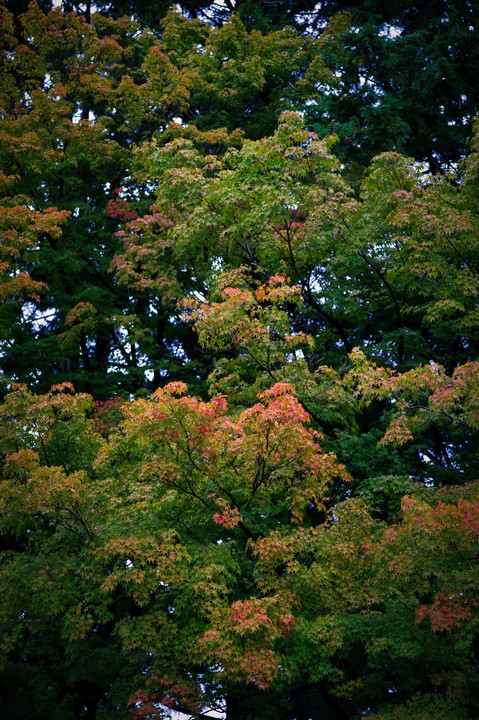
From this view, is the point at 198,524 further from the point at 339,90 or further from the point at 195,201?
the point at 339,90

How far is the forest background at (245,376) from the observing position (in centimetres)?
825

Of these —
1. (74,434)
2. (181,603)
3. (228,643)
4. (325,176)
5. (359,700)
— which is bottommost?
(359,700)

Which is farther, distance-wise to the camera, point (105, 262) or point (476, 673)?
point (105, 262)

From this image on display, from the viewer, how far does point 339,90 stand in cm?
1859

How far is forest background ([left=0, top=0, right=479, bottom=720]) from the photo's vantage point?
8.25 m

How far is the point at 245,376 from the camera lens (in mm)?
13875

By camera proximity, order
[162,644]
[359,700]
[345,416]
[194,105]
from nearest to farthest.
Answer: [162,644] → [359,700] → [345,416] → [194,105]

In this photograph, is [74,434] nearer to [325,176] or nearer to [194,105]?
[325,176]

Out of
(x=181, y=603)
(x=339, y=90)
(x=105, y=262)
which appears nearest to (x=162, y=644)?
(x=181, y=603)

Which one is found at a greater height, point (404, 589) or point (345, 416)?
point (345, 416)

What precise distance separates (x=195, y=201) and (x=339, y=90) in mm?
7526

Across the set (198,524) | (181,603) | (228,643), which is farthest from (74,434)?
(228,643)

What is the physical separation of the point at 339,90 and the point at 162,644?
644 inches

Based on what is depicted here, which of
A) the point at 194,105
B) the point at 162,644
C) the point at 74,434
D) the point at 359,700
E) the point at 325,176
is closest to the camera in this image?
the point at 162,644
